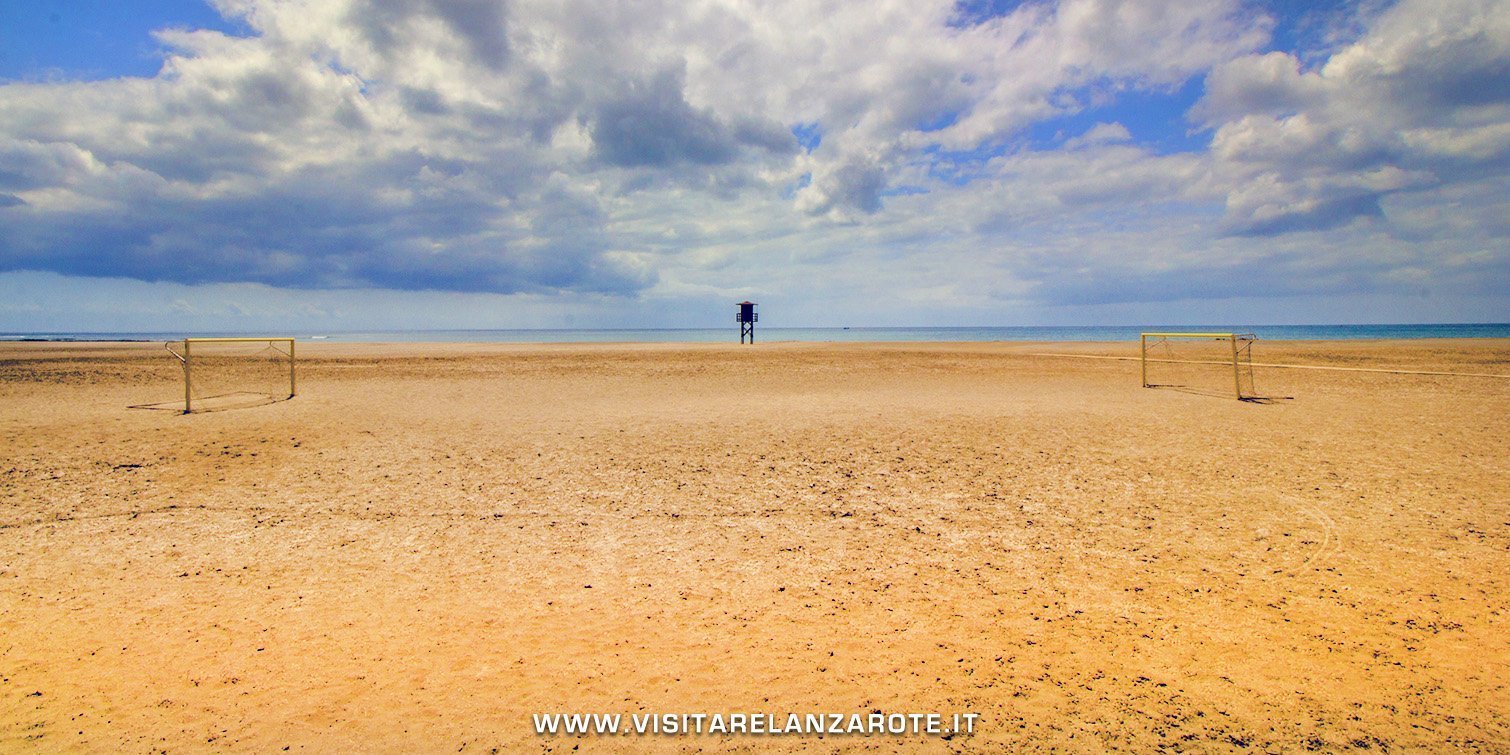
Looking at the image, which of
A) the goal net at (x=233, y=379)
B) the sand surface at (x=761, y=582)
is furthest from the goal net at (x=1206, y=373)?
the goal net at (x=233, y=379)

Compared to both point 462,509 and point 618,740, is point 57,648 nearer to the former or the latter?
point 462,509

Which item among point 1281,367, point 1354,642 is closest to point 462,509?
point 1354,642

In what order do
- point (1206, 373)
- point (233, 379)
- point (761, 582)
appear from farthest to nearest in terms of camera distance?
point (1206, 373), point (233, 379), point (761, 582)

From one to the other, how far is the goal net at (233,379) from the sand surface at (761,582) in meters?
3.33

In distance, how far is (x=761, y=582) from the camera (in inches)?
250

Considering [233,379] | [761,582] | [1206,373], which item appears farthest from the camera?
[1206,373]

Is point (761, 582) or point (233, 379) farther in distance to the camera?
point (233, 379)

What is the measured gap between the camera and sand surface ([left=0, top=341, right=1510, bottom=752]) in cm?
431

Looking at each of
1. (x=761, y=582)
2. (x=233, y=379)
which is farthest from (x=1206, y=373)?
(x=233, y=379)

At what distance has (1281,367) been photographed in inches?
1023

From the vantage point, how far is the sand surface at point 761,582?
170 inches

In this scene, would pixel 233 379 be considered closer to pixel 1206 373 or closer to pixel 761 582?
pixel 761 582

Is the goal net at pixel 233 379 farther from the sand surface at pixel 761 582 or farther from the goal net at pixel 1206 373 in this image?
the goal net at pixel 1206 373

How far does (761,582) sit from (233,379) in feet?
86.4
